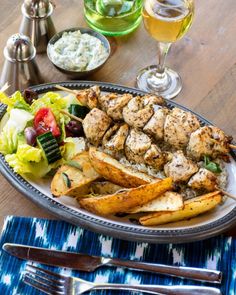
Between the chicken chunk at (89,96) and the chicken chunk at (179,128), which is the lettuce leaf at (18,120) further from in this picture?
the chicken chunk at (179,128)

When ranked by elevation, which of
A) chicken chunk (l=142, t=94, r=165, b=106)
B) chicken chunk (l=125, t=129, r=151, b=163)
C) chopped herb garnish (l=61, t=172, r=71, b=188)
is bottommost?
chopped herb garnish (l=61, t=172, r=71, b=188)

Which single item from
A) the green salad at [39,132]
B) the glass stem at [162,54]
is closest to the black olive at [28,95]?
the green salad at [39,132]

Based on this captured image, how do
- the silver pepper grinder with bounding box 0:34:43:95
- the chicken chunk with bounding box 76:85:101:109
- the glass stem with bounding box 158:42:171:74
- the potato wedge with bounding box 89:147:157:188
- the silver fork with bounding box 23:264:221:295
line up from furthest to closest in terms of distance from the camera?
the glass stem with bounding box 158:42:171:74 < the silver pepper grinder with bounding box 0:34:43:95 < the chicken chunk with bounding box 76:85:101:109 < the potato wedge with bounding box 89:147:157:188 < the silver fork with bounding box 23:264:221:295

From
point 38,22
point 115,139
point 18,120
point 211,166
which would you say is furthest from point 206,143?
point 38,22

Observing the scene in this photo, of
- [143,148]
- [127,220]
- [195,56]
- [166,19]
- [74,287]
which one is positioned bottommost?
[74,287]

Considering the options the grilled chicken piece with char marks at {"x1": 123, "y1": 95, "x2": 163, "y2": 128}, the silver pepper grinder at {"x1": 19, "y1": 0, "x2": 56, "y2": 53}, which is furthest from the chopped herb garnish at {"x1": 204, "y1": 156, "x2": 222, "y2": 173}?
the silver pepper grinder at {"x1": 19, "y1": 0, "x2": 56, "y2": 53}

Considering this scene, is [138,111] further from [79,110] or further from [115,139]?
[79,110]

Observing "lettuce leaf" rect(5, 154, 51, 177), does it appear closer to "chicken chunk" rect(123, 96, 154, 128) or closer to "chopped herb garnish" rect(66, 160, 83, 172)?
"chopped herb garnish" rect(66, 160, 83, 172)
